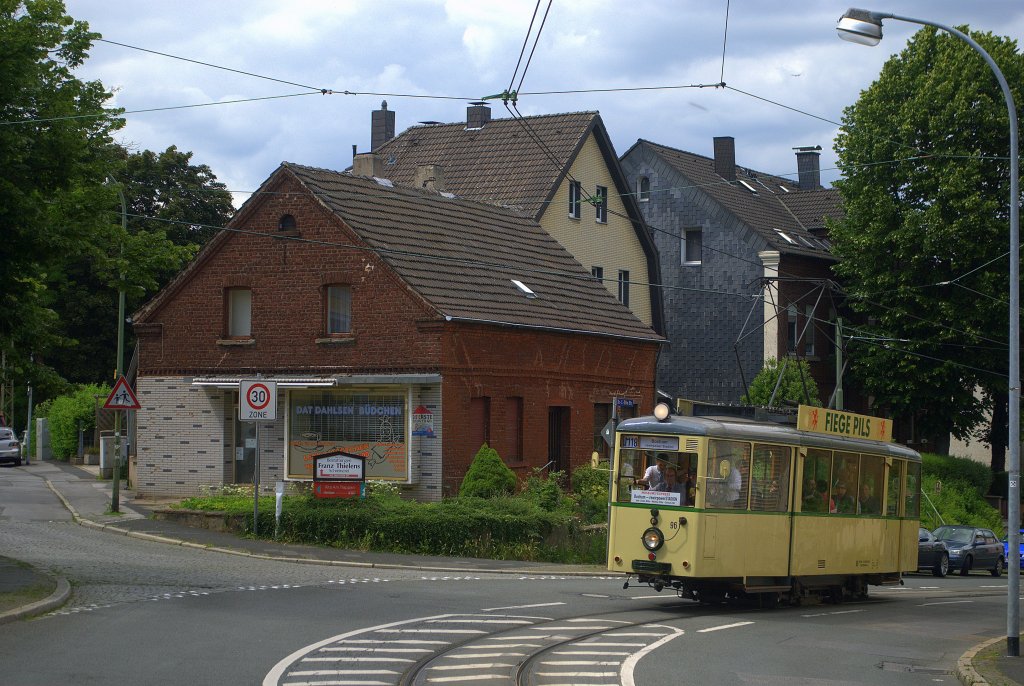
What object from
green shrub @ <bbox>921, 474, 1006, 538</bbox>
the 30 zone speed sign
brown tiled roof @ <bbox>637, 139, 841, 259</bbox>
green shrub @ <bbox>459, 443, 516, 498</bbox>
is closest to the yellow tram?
green shrub @ <bbox>459, 443, 516, 498</bbox>

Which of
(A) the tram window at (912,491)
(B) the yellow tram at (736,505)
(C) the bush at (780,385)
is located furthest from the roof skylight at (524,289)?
(B) the yellow tram at (736,505)

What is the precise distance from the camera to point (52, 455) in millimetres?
57219

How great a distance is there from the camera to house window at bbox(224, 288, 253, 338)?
32.4 meters

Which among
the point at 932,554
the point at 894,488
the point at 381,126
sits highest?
the point at 381,126

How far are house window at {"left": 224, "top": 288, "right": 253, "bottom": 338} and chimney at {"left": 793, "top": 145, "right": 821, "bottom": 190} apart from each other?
34.0 metres

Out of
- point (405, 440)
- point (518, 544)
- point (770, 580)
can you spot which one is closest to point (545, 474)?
point (405, 440)

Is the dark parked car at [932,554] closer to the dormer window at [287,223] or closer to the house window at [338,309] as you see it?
the house window at [338,309]

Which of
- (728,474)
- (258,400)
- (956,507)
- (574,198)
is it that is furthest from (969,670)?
(956,507)

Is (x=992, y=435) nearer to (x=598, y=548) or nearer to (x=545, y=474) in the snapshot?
(x=545, y=474)

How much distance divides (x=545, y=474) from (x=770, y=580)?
14306 mm

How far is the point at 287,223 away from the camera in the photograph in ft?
104

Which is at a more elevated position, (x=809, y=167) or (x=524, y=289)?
(x=809, y=167)

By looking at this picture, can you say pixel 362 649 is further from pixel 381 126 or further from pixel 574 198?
pixel 381 126

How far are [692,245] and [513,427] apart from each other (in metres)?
21.1
